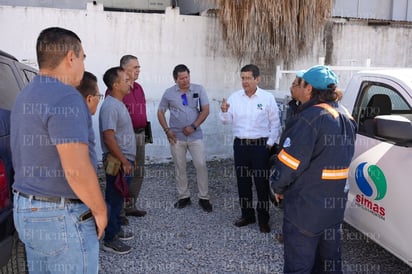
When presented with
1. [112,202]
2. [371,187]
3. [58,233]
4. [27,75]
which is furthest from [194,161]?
[58,233]

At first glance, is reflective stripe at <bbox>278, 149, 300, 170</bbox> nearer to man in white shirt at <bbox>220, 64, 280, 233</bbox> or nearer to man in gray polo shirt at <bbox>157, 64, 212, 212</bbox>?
man in white shirt at <bbox>220, 64, 280, 233</bbox>

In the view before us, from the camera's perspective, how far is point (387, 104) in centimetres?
372

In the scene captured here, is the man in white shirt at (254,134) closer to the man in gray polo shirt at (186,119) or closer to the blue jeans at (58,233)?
the man in gray polo shirt at (186,119)

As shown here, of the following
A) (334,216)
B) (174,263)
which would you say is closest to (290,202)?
(334,216)

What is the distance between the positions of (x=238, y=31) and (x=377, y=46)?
3012mm

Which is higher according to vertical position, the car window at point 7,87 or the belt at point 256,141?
the car window at point 7,87

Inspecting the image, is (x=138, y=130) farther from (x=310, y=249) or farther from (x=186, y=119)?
(x=310, y=249)

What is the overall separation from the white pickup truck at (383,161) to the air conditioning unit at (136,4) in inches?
246

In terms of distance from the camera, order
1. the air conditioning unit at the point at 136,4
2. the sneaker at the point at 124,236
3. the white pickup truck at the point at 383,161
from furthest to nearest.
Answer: the air conditioning unit at the point at 136,4
the sneaker at the point at 124,236
the white pickup truck at the point at 383,161

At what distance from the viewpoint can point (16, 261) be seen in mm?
2623

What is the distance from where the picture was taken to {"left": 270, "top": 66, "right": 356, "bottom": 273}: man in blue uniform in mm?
2500

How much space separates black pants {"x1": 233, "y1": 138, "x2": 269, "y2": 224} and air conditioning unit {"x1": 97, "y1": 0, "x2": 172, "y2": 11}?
5.57 meters

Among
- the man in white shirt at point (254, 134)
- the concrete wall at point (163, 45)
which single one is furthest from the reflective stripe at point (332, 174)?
the concrete wall at point (163, 45)

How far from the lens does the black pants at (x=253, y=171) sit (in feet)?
14.3
